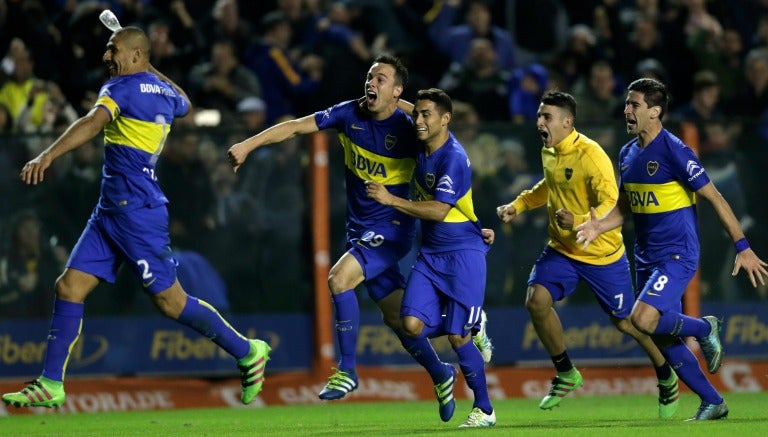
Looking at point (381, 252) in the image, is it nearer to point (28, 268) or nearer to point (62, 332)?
point (62, 332)

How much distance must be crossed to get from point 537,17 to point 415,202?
7416 millimetres

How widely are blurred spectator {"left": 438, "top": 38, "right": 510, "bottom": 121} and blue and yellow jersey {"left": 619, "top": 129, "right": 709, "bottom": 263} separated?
17.1 feet

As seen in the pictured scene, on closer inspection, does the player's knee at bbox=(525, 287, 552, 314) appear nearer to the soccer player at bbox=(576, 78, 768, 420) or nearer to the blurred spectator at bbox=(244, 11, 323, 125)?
the soccer player at bbox=(576, 78, 768, 420)

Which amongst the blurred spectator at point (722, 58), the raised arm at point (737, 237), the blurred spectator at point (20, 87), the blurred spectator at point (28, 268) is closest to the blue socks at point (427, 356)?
the raised arm at point (737, 237)

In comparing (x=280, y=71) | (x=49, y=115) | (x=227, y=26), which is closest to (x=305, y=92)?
(x=280, y=71)

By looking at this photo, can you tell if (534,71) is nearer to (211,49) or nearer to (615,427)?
(211,49)

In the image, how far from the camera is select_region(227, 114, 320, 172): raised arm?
981 cm

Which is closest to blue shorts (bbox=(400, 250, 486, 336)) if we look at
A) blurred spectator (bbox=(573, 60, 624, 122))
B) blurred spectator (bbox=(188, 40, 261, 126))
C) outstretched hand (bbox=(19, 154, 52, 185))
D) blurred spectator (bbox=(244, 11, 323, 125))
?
outstretched hand (bbox=(19, 154, 52, 185))

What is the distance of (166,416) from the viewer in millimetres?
12438

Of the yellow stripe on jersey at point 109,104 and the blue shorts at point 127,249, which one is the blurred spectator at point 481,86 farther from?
the yellow stripe on jersey at point 109,104

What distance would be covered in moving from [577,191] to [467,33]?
5.94m

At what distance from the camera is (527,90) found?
15.7 metres

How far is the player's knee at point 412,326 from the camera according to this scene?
10.0 meters

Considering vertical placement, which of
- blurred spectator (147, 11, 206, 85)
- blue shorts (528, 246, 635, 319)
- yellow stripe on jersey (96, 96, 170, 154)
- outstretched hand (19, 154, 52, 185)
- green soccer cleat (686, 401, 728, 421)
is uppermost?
blurred spectator (147, 11, 206, 85)
